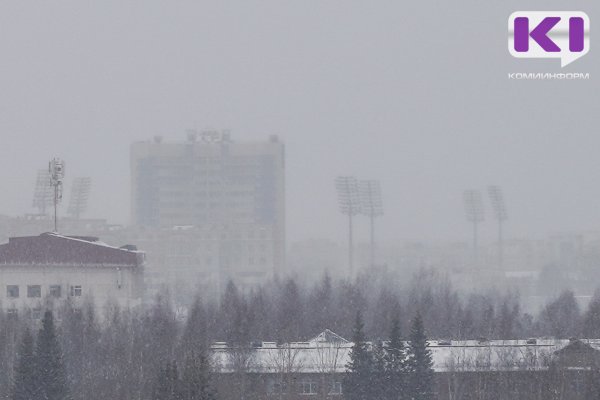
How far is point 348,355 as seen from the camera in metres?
38.5

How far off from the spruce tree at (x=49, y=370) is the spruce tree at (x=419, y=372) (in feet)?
20.0

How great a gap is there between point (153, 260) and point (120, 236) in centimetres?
532

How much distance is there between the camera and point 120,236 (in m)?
109

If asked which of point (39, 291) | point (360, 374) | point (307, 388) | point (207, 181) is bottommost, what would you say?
point (307, 388)

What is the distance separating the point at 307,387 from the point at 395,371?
394cm

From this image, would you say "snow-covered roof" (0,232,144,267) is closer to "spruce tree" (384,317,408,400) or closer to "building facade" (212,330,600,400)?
"building facade" (212,330,600,400)

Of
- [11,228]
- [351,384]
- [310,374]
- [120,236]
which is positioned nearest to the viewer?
[351,384]

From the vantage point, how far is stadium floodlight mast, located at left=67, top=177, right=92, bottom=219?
117 metres

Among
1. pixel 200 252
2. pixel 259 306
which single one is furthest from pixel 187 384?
pixel 200 252

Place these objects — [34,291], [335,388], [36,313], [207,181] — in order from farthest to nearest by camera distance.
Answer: [207,181]
[34,291]
[36,313]
[335,388]

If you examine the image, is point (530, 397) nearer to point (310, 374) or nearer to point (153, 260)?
point (310, 374)

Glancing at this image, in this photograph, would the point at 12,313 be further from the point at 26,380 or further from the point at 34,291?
the point at 26,380

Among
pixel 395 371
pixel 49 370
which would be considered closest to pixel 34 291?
pixel 395 371

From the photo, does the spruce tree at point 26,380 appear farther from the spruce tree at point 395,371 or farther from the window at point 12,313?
the window at point 12,313
